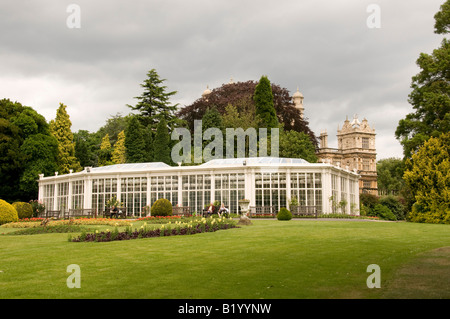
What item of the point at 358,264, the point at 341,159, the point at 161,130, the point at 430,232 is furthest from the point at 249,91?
the point at 358,264

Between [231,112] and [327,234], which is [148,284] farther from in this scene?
[231,112]

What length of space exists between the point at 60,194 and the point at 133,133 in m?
13.6

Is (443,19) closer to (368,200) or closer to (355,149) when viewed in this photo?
(368,200)

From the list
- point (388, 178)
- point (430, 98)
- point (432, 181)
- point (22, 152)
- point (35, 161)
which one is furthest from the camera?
point (388, 178)

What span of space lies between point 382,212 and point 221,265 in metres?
36.6

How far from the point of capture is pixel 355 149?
8488 centimetres

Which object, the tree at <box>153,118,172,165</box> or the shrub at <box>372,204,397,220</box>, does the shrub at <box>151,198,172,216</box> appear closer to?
the tree at <box>153,118,172,165</box>

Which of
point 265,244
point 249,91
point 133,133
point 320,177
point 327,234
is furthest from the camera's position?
point 249,91

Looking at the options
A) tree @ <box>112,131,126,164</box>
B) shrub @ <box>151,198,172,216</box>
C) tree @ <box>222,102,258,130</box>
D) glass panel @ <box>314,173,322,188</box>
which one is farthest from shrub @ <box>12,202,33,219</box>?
tree @ <box>112,131,126,164</box>

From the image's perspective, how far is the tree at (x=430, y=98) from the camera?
86.9 ft

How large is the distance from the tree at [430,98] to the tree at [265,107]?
19.0m

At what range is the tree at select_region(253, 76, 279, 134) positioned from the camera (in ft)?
152

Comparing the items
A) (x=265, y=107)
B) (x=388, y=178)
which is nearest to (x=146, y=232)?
(x=265, y=107)
